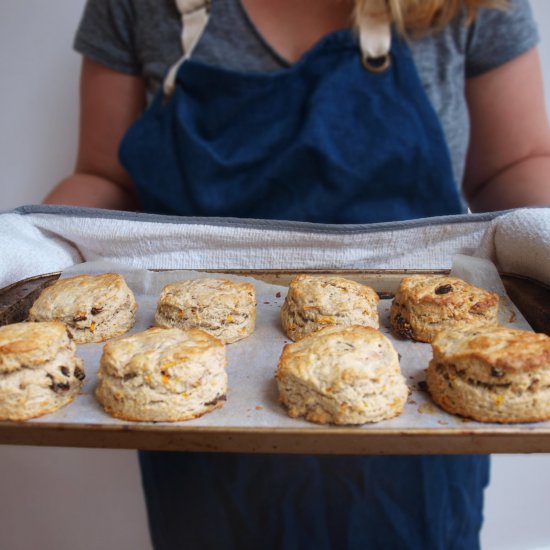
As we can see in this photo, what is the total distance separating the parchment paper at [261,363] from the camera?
81cm

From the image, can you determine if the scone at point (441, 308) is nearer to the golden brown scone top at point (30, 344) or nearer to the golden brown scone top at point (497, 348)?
the golden brown scone top at point (497, 348)

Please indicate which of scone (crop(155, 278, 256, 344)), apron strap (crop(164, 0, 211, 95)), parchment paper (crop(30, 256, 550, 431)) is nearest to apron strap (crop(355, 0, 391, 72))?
apron strap (crop(164, 0, 211, 95))

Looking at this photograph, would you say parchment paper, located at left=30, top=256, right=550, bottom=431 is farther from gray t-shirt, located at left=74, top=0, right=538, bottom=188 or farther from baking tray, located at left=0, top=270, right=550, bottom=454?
gray t-shirt, located at left=74, top=0, right=538, bottom=188

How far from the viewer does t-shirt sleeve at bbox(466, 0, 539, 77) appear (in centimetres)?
141

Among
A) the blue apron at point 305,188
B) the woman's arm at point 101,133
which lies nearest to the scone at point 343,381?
the blue apron at point 305,188

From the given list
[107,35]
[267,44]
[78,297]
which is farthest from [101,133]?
[78,297]

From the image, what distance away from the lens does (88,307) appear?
1032 millimetres

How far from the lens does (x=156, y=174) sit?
1.43 m

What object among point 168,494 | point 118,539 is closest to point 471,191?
point 168,494

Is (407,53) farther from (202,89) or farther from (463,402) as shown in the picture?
(463,402)

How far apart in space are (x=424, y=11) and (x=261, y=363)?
880mm

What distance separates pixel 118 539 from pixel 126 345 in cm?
148

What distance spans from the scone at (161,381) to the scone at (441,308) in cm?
35

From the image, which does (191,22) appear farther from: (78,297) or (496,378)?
(496,378)
